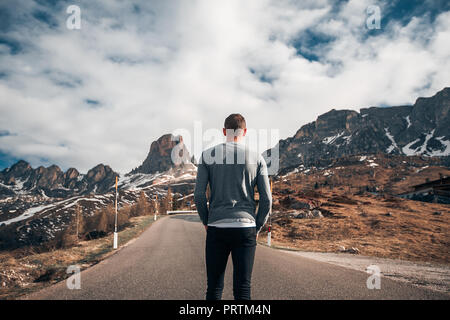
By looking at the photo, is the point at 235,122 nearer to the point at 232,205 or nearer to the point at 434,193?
the point at 232,205

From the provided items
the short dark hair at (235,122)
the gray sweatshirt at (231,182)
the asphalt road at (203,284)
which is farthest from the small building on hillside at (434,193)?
the short dark hair at (235,122)

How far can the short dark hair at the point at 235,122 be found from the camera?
10.6 ft

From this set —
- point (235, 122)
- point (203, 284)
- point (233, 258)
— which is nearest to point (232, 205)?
point (233, 258)

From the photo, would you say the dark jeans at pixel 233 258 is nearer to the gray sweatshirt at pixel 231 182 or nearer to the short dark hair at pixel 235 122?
the gray sweatshirt at pixel 231 182

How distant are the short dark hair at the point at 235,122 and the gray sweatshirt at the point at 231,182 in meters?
0.25

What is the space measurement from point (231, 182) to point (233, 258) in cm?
86

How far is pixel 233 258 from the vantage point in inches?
112

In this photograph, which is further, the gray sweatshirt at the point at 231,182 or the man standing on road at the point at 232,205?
the gray sweatshirt at the point at 231,182

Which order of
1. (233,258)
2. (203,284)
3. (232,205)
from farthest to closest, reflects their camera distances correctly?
(203,284), (232,205), (233,258)

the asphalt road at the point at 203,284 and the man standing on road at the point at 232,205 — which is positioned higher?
the man standing on road at the point at 232,205

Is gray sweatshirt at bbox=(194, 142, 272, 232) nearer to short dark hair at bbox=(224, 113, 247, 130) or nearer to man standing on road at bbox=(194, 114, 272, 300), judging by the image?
man standing on road at bbox=(194, 114, 272, 300)

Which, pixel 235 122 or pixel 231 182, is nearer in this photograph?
pixel 231 182

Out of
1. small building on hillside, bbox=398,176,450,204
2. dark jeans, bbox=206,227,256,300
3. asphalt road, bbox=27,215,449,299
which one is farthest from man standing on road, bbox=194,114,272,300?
small building on hillside, bbox=398,176,450,204
